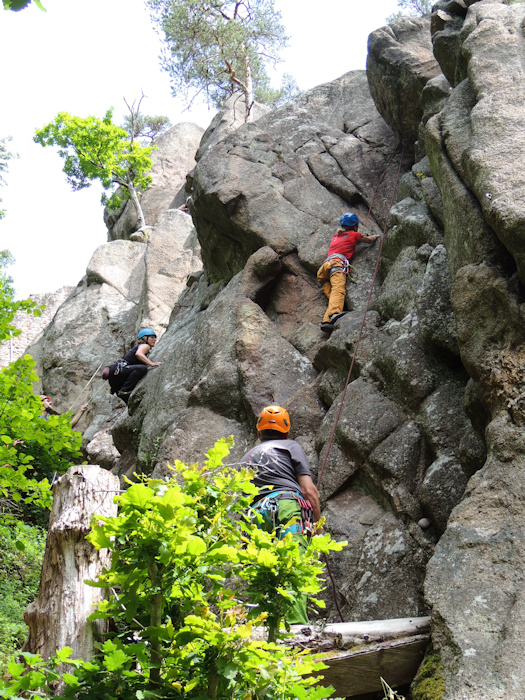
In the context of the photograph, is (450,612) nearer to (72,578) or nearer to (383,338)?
(72,578)

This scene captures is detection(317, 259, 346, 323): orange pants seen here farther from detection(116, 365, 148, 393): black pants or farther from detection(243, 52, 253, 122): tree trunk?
detection(243, 52, 253, 122): tree trunk

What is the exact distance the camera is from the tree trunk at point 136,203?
2378cm

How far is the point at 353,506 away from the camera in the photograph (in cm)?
689

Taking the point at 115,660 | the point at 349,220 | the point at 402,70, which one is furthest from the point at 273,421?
the point at 402,70

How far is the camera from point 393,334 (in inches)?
319

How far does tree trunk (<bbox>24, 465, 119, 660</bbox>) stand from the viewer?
346cm

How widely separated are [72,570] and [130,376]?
8316mm

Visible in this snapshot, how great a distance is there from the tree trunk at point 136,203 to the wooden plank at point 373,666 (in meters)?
21.1

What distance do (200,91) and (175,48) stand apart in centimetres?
169

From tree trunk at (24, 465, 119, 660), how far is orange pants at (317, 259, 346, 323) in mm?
6022

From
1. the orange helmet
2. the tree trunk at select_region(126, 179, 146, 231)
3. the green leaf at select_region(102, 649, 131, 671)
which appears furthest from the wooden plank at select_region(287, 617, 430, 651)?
the tree trunk at select_region(126, 179, 146, 231)

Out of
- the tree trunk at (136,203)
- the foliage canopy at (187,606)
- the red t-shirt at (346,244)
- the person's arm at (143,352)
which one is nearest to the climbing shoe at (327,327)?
the red t-shirt at (346,244)

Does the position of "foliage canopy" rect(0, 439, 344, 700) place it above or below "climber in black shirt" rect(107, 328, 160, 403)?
below

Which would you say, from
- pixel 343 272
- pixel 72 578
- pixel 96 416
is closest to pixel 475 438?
pixel 72 578
